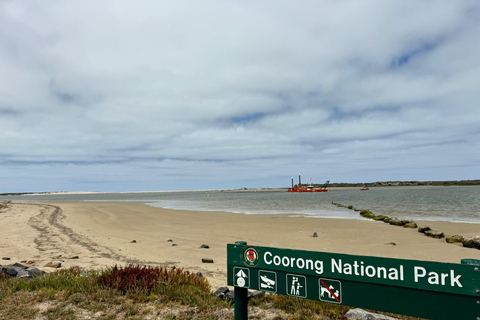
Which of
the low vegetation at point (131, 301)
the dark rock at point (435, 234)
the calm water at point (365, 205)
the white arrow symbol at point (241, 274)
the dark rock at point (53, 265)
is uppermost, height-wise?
the white arrow symbol at point (241, 274)

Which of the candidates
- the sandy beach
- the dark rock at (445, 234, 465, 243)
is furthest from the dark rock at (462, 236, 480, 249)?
the dark rock at (445, 234, 465, 243)

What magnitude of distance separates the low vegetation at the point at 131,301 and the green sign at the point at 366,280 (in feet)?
5.13

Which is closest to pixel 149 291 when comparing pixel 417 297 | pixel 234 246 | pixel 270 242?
pixel 234 246

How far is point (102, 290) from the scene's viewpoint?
237 inches

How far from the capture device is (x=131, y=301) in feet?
18.9

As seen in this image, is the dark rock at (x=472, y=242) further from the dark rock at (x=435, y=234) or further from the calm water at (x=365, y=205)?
the calm water at (x=365, y=205)

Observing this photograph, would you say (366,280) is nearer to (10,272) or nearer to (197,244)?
A: (10,272)

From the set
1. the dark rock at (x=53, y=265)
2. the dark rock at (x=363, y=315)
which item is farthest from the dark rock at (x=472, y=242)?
the dark rock at (x=53, y=265)

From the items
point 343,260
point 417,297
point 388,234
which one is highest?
point 343,260

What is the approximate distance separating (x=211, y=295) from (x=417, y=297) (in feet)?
13.0

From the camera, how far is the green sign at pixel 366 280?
3.01m

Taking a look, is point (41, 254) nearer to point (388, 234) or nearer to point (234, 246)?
point (234, 246)

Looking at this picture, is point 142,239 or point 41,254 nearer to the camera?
point 41,254

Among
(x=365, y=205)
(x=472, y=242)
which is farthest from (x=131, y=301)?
(x=365, y=205)
